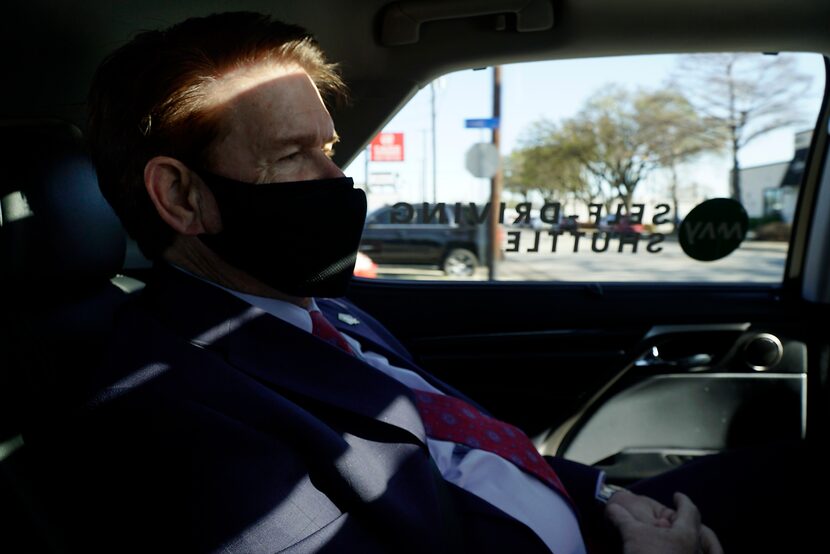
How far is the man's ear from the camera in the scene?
1256 millimetres

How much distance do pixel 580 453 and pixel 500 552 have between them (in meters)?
1.20

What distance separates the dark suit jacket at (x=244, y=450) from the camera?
999 millimetres

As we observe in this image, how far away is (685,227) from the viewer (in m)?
2.59

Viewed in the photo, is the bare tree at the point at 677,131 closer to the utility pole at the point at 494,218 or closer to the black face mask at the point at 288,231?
the utility pole at the point at 494,218

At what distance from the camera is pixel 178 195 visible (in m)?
1.27

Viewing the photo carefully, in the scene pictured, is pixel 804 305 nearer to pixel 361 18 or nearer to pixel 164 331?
pixel 361 18

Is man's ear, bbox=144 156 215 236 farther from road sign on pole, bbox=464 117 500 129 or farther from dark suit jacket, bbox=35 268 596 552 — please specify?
road sign on pole, bbox=464 117 500 129

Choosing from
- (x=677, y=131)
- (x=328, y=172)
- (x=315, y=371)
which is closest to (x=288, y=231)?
(x=328, y=172)

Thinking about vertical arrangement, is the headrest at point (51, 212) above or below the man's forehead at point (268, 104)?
below

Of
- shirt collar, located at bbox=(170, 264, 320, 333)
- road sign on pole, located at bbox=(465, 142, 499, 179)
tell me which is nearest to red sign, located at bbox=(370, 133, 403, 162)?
road sign on pole, located at bbox=(465, 142, 499, 179)

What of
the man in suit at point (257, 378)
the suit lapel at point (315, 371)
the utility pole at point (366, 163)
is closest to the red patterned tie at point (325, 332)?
the man in suit at point (257, 378)

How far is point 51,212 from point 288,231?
519mm

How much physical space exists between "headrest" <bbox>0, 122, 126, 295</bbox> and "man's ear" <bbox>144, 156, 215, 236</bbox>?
299 millimetres

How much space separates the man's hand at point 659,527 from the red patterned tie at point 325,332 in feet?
2.10
